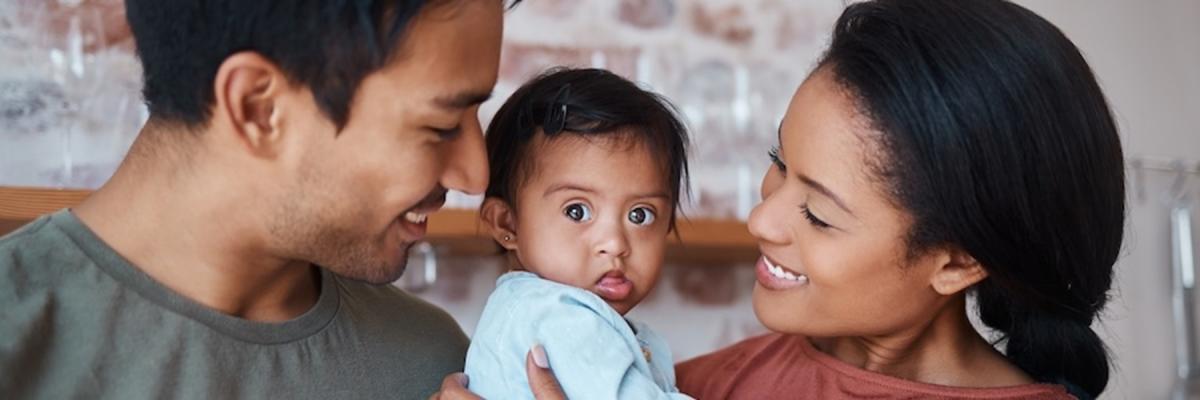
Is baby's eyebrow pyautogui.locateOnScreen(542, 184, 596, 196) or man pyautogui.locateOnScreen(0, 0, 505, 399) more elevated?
man pyautogui.locateOnScreen(0, 0, 505, 399)

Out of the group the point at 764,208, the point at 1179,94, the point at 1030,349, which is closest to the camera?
the point at 764,208

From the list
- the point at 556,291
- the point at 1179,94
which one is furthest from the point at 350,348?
the point at 1179,94

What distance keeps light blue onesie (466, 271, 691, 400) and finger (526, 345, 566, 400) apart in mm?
14

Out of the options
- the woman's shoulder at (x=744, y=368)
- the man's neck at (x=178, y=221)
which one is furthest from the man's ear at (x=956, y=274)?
the man's neck at (x=178, y=221)

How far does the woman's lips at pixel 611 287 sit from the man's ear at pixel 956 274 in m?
0.36

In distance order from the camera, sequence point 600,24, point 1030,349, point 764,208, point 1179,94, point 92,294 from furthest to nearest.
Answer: point 1179,94 → point 600,24 → point 1030,349 → point 764,208 → point 92,294

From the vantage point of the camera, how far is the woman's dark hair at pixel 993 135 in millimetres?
1358

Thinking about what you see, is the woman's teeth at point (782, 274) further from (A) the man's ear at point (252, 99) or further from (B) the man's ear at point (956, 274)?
(A) the man's ear at point (252, 99)

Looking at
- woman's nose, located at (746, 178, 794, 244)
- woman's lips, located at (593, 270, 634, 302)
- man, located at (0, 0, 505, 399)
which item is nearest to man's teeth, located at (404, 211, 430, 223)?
man, located at (0, 0, 505, 399)

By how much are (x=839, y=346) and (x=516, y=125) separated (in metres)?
0.50

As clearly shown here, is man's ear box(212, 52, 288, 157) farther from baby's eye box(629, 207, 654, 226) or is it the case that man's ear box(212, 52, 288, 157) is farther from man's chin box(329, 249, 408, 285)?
baby's eye box(629, 207, 654, 226)

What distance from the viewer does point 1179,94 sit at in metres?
3.27

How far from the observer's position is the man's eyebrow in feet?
4.05

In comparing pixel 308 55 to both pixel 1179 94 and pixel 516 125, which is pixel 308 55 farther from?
pixel 1179 94
